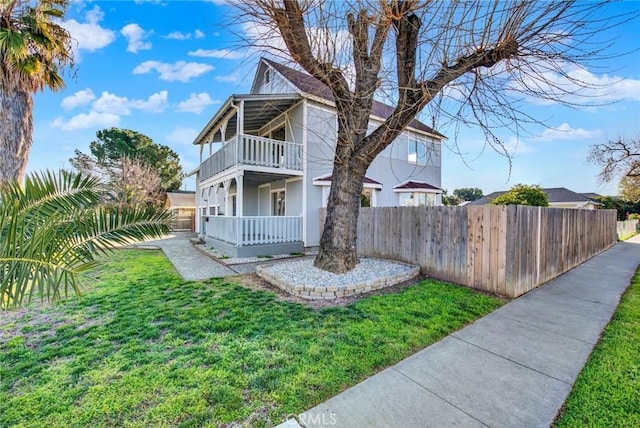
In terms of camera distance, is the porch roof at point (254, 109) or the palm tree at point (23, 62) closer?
the palm tree at point (23, 62)

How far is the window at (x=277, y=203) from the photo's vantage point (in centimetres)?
1362

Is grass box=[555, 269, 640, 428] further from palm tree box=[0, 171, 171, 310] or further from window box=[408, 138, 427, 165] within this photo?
window box=[408, 138, 427, 165]

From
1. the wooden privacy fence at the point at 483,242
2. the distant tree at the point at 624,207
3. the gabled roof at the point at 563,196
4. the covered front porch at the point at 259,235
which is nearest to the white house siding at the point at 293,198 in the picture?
the covered front porch at the point at 259,235

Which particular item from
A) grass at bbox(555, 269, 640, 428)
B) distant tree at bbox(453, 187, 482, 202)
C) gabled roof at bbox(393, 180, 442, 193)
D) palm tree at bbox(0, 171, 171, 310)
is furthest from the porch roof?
distant tree at bbox(453, 187, 482, 202)

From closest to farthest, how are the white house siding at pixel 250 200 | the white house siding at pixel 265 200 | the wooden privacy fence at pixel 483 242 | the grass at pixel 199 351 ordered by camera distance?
the grass at pixel 199 351 → the wooden privacy fence at pixel 483 242 → the white house siding at pixel 265 200 → the white house siding at pixel 250 200

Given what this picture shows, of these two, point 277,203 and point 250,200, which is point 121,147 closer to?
point 250,200

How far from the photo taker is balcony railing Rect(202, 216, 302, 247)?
32.6 feet

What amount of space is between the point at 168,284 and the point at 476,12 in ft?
27.0

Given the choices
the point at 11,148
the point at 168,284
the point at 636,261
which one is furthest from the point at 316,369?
the point at 636,261

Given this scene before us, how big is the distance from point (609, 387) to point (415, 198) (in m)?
13.5

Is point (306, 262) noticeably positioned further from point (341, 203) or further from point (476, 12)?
point (476, 12)

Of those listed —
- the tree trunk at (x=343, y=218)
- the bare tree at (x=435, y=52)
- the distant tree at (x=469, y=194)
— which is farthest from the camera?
the distant tree at (x=469, y=194)

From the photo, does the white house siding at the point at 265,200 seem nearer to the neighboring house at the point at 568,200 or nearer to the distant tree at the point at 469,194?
the neighboring house at the point at 568,200

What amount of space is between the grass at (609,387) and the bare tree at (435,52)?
3.46 metres
